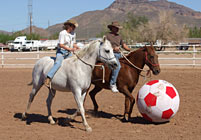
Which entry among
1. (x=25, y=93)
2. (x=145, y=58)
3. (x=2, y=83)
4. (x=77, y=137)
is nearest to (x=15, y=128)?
(x=77, y=137)

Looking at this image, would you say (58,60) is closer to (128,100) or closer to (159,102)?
(128,100)

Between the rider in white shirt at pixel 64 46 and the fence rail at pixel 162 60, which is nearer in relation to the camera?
the rider in white shirt at pixel 64 46

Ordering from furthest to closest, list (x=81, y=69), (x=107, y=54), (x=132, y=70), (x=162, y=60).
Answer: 1. (x=162, y=60)
2. (x=132, y=70)
3. (x=81, y=69)
4. (x=107, y=54)

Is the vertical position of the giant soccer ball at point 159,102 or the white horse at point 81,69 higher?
the white horse at point 81,69

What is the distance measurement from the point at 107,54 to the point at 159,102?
1.46 m

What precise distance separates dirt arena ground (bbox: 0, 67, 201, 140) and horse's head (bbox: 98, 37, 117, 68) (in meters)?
1.33

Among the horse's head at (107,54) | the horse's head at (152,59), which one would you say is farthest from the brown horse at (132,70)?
the horse's head at (107,54)

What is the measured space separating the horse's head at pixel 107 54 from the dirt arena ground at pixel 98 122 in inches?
52.4

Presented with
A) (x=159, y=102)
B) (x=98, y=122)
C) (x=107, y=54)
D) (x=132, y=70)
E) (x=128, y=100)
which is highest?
(x=107, y=54)

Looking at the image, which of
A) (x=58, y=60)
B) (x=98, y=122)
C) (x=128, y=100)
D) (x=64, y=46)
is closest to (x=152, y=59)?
(x=128, y=100)

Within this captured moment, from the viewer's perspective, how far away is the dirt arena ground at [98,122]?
5.42m

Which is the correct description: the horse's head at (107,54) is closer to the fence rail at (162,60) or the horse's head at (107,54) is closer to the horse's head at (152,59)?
the horse's head at (152,59)

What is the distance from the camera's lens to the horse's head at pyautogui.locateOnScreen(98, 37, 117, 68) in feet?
18.9

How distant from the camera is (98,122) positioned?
669 cm
